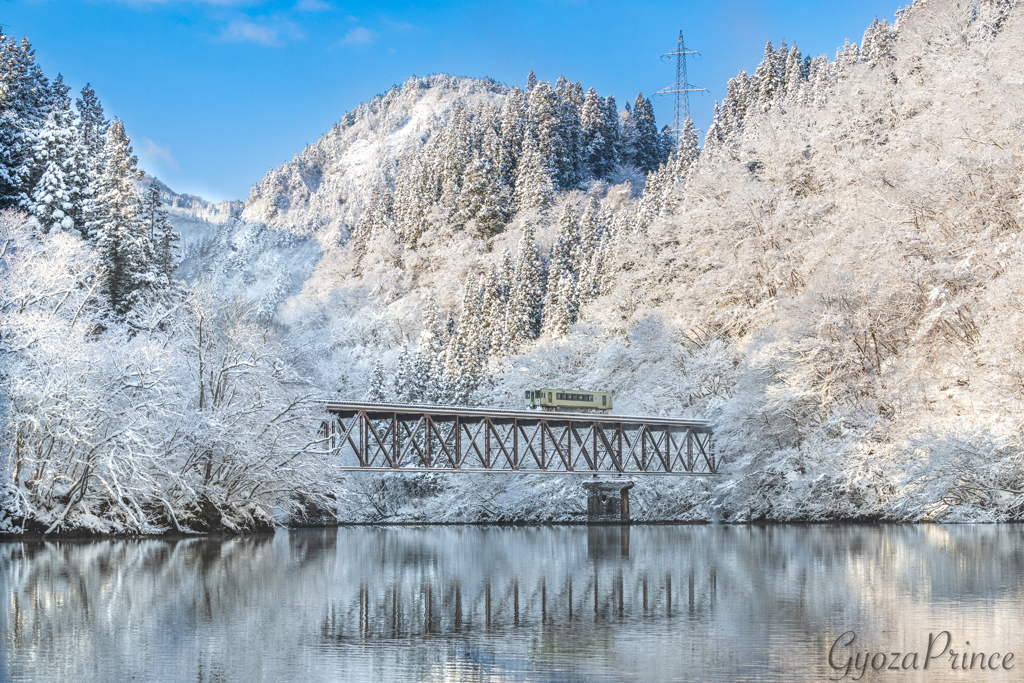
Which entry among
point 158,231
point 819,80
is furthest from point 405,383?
point 819,80

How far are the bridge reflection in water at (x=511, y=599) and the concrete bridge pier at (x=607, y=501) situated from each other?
29680 millimetres

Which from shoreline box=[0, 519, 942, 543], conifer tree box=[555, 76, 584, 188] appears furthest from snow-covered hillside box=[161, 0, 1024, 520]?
conifer tree box=[555, 76, 584, 188]

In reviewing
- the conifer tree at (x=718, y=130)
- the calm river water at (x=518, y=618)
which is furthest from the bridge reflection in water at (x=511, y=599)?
the conifer tree at (x=718, y=130)

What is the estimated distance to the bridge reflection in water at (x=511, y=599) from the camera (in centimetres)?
1117

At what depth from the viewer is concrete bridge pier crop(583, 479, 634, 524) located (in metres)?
49.3

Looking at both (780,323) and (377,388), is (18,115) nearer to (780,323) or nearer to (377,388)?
(377,388)

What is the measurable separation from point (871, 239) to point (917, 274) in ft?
12.2

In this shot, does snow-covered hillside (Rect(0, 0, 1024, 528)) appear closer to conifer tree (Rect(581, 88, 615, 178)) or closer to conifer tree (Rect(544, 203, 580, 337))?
conifer tree (Rect(544, 203, 580, 337))

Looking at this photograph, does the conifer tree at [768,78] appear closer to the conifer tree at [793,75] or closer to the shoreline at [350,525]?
the conifer tree at [793,75]

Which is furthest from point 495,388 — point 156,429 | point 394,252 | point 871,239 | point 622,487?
point 394,252

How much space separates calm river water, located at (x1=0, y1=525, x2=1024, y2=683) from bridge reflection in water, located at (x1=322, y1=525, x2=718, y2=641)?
1.8 inches

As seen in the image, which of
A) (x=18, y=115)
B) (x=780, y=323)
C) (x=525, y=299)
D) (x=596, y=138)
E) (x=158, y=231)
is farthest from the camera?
(x=596, y=138)

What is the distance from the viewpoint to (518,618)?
462 inches

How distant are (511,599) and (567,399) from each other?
32.4m
